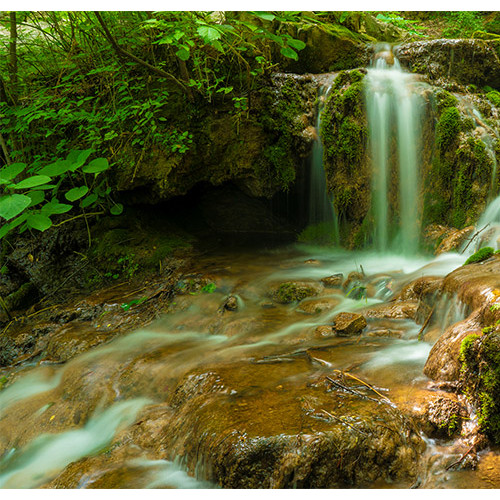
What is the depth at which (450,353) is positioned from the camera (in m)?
1.99

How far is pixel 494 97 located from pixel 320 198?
2.27 meters

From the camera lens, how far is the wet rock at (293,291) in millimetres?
3666

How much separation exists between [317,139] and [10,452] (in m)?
4.11

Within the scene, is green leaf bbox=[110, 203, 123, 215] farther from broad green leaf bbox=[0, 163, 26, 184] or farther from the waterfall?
the waterfall

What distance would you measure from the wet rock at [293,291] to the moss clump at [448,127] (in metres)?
2.10

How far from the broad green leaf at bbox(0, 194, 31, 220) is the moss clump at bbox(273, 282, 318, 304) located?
2215mm

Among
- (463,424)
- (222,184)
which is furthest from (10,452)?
(222,184)

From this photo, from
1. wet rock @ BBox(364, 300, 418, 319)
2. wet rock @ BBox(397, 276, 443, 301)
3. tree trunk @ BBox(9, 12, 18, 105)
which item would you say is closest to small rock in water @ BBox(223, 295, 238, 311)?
wet rock @ BBox(364, 300, 418, 319)

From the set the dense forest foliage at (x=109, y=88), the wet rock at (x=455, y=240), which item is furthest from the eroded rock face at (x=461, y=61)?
the wet rock at (x=455, y=240)

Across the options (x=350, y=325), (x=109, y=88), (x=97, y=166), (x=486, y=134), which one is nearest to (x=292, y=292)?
(x=350, y=325)

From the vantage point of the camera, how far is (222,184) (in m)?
5.51

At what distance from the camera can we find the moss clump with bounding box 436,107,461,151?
4.27 meters

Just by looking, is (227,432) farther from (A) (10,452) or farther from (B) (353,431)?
(A) (10,452)

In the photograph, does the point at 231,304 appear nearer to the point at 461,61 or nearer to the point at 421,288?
the point at 421,288
